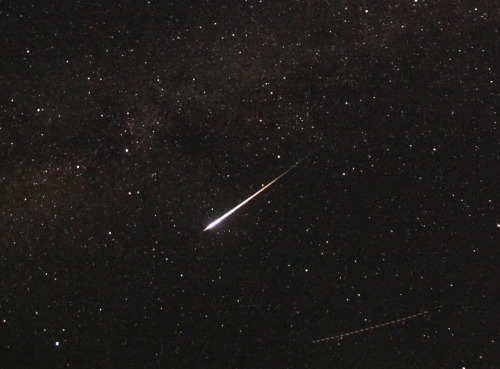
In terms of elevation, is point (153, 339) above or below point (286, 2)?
below

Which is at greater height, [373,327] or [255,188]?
[255,188]

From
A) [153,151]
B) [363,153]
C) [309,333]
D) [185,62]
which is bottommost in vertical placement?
[309,333]

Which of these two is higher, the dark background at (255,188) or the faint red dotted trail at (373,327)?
the dark background at (255,188)

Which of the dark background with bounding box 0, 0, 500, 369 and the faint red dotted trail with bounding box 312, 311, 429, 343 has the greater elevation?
the dark background with bounding box 0, 0, 500, 369

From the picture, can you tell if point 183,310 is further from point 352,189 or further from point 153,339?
point 352,189

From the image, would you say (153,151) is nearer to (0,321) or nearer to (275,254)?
(275,254)

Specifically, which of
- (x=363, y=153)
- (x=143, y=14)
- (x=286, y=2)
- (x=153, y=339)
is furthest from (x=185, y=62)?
(x=153, y=339)
